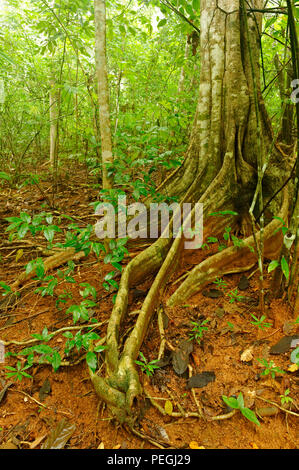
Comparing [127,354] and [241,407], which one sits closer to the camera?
[241,407]

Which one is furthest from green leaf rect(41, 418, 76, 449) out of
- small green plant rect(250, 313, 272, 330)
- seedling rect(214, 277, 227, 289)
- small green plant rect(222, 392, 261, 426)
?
seedling rect(214, 277, 227, 289)

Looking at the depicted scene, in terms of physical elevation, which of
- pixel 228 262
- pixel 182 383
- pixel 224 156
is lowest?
pixel 182 383

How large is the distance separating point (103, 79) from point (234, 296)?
102 inches

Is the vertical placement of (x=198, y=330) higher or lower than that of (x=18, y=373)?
higher

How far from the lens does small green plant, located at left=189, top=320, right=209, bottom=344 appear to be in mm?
2088

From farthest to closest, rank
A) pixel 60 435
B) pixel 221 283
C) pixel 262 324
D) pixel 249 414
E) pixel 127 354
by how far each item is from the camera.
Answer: pixel 221 283 < pixel 262 324 < pixel 127 354 < pixel 60 435 < pixel 249 414

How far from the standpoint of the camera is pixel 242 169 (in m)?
2.96

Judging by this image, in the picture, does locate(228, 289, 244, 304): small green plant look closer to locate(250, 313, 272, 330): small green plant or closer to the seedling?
the seedling

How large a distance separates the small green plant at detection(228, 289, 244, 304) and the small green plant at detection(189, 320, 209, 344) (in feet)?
1.06

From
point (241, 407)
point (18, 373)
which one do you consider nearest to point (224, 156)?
point (241, 407)

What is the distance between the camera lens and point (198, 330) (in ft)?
6.99

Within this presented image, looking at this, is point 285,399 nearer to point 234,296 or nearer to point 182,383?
point 182,383
